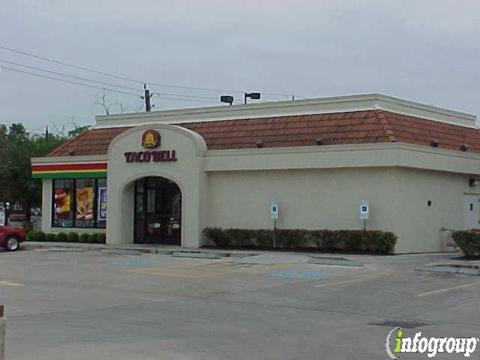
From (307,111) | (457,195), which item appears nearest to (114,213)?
(307,111)

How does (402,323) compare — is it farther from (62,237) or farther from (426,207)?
(62,237)

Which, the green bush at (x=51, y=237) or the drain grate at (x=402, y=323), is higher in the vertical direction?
the green bush at (x=51, y=237)

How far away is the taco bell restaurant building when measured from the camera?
30.2 m

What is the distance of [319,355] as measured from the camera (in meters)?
11.5

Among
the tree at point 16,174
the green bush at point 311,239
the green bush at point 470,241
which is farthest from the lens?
the tree at point 16,174

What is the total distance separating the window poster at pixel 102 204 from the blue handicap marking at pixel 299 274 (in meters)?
15.2

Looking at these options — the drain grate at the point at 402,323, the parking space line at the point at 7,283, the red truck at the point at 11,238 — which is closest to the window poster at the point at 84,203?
the red truck at the point at 11,238

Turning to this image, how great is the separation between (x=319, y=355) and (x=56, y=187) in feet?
98.2

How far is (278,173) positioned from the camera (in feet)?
106

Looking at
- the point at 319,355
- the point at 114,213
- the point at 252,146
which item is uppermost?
the point at 252,146

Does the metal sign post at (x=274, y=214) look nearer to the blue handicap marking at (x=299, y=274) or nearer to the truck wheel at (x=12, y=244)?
the blue handicap marking at (x=299, y=274)

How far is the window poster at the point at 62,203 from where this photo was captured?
3928cm

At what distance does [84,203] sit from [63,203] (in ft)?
4.48

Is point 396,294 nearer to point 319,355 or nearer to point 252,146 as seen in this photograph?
point 319,355
